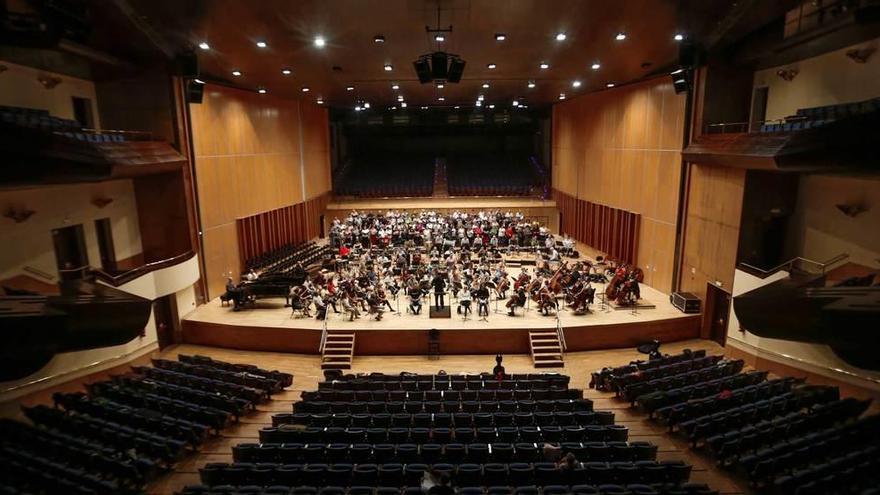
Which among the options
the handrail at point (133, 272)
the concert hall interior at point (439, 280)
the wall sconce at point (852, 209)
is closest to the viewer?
the concert hall interior at point (439, 280)

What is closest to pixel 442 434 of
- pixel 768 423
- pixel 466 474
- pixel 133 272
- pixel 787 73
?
pixel 466 474

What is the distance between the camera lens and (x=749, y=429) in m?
7.66

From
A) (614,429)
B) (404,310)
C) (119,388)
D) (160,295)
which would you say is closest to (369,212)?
(404,310)

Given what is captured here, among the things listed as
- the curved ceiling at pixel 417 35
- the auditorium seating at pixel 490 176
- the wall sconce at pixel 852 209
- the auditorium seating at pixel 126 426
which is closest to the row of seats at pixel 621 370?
the wall sconce at pixel 852 209

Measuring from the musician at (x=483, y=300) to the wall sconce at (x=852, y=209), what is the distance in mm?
7683

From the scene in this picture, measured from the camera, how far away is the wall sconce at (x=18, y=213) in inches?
389

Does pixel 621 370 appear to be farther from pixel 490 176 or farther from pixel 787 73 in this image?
pixel 490 176

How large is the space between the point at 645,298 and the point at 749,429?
707 cm

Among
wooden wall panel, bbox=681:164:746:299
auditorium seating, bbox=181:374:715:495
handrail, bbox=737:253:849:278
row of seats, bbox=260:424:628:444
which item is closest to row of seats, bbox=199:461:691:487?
auditorium seating, bbox=181:374:715:495

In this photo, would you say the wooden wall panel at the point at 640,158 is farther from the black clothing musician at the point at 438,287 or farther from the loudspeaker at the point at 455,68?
the loudspeaker at the point at 455,68

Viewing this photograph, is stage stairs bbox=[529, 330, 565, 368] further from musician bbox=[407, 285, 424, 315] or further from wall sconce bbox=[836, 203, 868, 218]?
wall sconce bbox=[836, 203, 868, 218]

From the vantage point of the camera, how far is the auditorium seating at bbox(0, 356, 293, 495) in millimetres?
6668

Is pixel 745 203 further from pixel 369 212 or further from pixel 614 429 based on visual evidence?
pixel 369 212

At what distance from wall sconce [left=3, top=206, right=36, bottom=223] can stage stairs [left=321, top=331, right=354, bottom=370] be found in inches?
265
